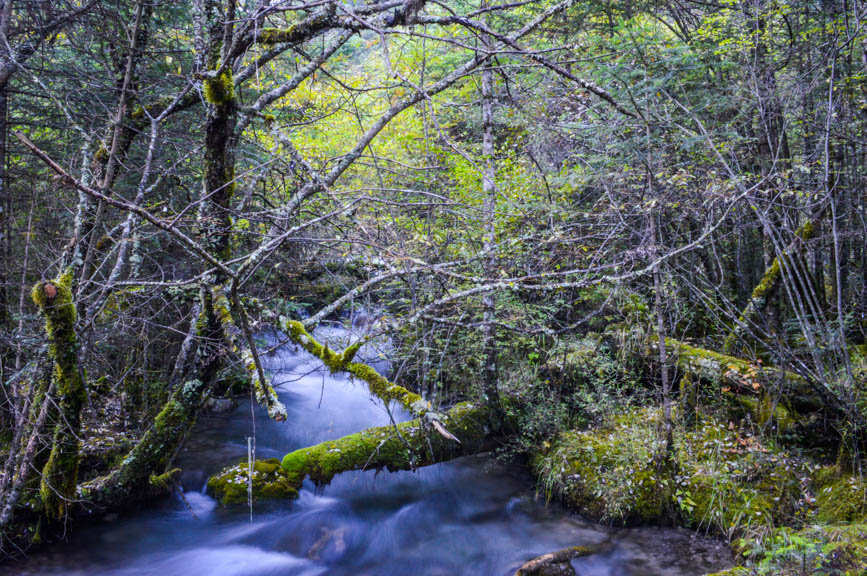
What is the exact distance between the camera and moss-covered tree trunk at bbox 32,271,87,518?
154 inches

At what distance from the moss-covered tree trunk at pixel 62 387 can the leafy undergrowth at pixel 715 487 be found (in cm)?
536

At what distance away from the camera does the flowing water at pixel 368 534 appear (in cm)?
517

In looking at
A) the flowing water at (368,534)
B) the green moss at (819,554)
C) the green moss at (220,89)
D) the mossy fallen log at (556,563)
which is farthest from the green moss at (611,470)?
the green moss at (220,89)

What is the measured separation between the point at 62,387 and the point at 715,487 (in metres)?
6.70

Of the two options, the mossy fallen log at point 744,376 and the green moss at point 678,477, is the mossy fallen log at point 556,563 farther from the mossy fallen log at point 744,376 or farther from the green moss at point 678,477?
the mossy fallen log at point 744,376

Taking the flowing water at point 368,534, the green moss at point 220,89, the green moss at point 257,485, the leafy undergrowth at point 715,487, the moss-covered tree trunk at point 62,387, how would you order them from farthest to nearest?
the green moss at point 257,485 < the flowing water at point 368,534 < the leafy undergrowth at point 715,487 < the moss-covered tree trunk at point 62,387 < the green moss at point 220,89

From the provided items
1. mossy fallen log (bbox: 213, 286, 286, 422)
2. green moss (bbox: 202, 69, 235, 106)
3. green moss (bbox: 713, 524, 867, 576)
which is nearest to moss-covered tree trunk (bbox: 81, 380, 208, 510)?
mossy fallen log (bbox: 213, 286, 286, 422)

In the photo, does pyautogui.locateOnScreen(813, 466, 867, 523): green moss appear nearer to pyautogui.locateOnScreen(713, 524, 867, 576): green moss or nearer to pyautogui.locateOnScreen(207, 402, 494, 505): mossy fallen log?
pyautogui.locateOnScreen(713, 524, 867, 576): green moss

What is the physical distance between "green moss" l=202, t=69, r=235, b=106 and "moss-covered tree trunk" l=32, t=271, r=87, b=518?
6.22ft

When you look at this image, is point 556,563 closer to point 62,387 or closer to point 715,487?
point 715,487

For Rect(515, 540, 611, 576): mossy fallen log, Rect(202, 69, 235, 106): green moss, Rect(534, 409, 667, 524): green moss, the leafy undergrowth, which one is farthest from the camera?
Rect(534, 409, 667, 524): green moss

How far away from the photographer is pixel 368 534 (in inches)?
244


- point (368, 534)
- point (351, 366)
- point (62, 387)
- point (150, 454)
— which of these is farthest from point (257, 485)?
point (351, 366)

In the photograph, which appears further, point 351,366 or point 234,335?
point 351,366
